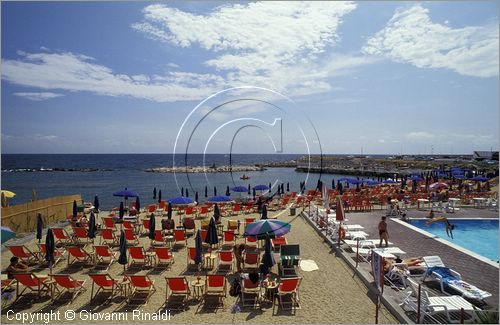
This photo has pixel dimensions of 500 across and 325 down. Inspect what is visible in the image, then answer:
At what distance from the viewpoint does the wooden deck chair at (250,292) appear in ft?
26.7

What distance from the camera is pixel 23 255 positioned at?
10.8 metres

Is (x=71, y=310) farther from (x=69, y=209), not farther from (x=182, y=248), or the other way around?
(x=69, y=209)

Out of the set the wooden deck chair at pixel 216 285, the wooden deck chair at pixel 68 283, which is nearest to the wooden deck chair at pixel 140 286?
the wooden deck chair at pixel 68 283

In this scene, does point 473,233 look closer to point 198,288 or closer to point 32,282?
point 198,288

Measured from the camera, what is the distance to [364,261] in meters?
10.7

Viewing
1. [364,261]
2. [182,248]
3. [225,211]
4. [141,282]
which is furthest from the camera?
[225,211]

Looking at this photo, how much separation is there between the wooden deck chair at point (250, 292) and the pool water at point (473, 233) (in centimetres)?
971

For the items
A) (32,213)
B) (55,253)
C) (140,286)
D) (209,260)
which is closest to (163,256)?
(209,260)

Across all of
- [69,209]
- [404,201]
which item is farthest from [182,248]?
[404,201]

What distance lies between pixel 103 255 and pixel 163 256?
1.98 meters

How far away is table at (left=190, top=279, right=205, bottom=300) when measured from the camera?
8383mm

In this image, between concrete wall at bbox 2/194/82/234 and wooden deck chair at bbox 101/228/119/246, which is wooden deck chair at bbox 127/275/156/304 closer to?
wooden deck chair at bbox 101/228/119/246

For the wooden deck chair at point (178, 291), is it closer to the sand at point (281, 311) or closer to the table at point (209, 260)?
the sand at point (281, 311)

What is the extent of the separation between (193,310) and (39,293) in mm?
4013
